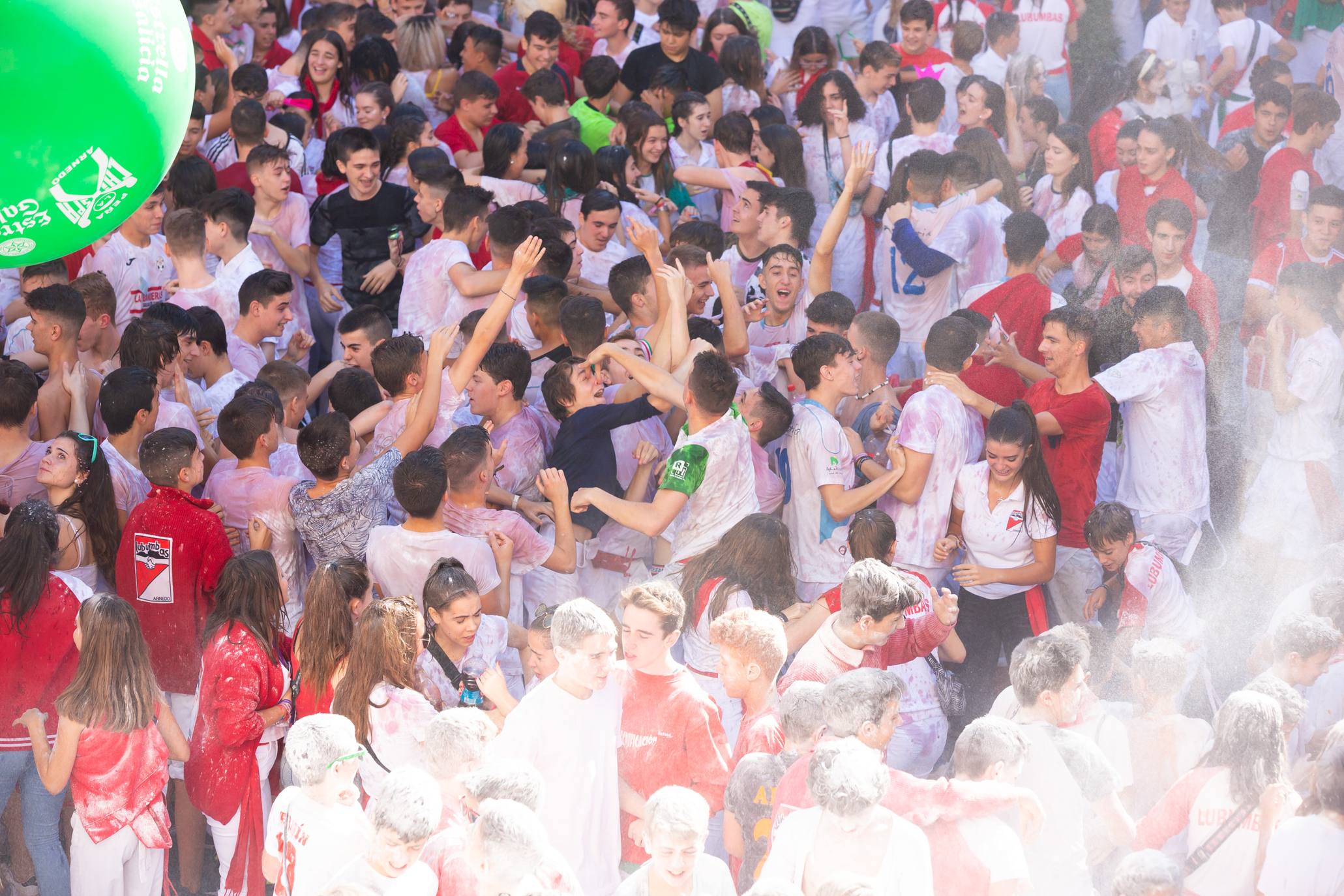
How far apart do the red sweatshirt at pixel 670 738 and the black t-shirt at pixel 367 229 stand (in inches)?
135

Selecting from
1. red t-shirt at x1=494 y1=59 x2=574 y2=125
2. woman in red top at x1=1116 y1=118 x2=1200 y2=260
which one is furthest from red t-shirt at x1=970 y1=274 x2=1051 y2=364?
red t-shirt at x1=494 y1=59 x2=574 y2=125

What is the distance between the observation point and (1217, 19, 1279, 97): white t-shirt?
918 centimetres

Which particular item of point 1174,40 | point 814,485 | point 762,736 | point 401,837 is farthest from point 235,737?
point 1174,40

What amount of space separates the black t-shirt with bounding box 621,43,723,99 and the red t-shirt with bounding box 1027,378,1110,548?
3.77 metres

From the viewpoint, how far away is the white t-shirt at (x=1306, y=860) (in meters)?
3.47

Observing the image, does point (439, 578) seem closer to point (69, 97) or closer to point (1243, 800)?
point (69, 97)

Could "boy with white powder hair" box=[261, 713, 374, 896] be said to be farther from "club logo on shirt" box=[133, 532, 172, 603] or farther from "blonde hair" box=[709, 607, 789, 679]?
"club logo on shirt" box=[133, 532, 172, 603]

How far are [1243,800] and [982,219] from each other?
3.62 m

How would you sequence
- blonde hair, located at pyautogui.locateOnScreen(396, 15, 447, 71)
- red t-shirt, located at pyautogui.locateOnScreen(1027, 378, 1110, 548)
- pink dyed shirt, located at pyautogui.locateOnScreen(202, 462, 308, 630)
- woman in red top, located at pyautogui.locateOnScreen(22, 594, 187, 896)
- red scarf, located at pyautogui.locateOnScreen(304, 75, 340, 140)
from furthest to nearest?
blonde hair, located at pyautogui.locateOnScreen(396, 15, 447, 71) → red scarf, located at pyautogui.locateOnScreen(304, 75, 340, 140) → red t-shirt, located at pyautogui.locateOnScreen(1027, 378, 1110, 548) → pink dyed shirt, located at pyautogui.locateOnScreen(202, 462, 308, 630) → woman in red top, located at pyautogui.locateOnScreen(22, 594, 187, 896)

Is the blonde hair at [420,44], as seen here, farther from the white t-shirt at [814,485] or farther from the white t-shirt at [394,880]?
the white t-shirt at [394,880]

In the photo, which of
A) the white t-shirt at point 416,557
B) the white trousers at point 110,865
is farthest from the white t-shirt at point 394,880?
the white t-shirt at point 416,557

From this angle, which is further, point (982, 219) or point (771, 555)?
point (982, 219)

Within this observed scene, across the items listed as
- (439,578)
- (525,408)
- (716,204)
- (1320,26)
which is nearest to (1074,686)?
(439,578)

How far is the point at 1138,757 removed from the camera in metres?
4.51
